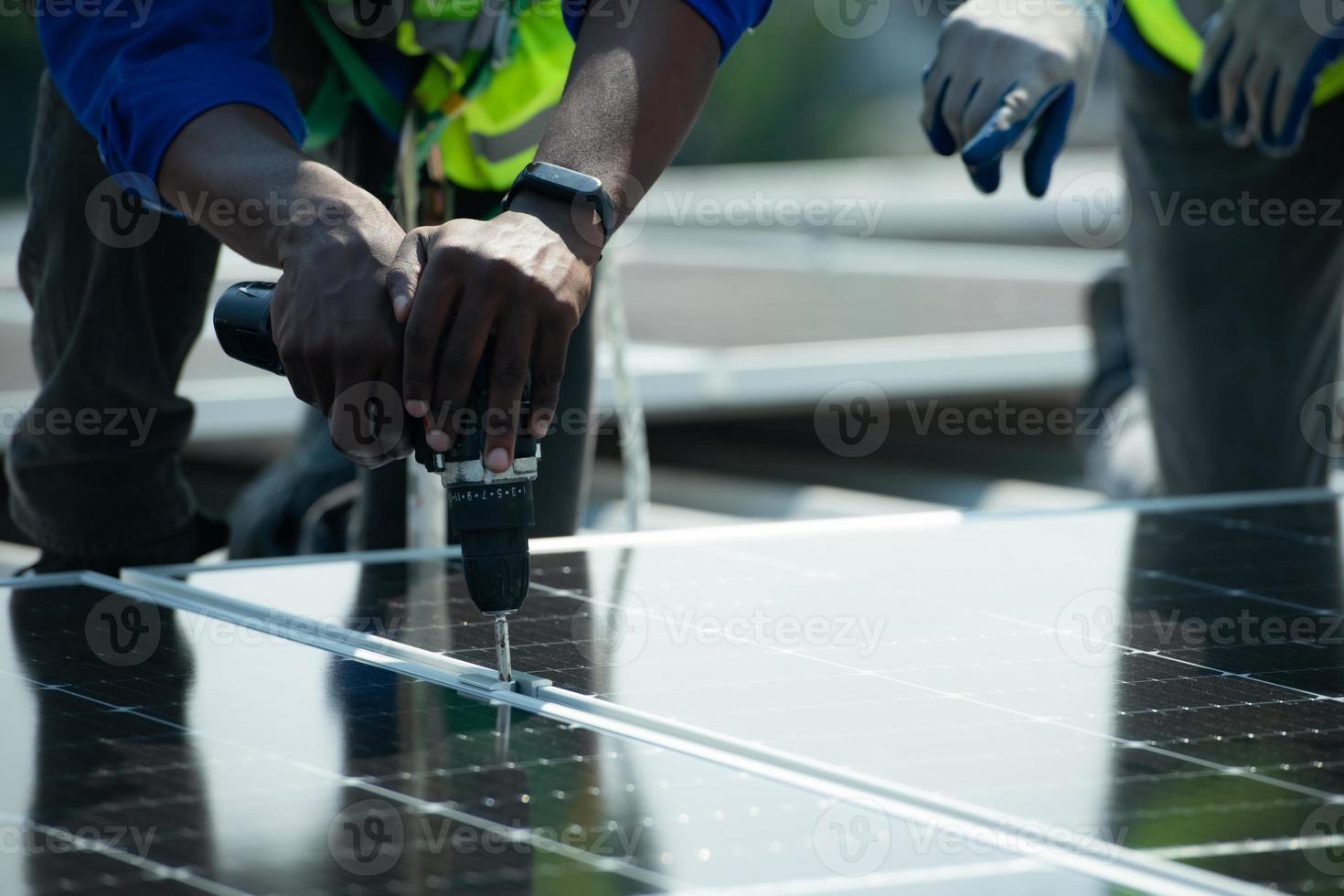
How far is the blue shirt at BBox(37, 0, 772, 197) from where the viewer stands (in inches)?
55.8

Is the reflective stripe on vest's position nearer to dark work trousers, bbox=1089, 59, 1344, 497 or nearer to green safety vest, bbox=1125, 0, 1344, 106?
green safety vest, bbox=1125, 0, 1344, 106

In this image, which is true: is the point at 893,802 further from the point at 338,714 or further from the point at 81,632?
the point at 81,632

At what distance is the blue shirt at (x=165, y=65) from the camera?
1.42m

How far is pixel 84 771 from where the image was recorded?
1.00 m

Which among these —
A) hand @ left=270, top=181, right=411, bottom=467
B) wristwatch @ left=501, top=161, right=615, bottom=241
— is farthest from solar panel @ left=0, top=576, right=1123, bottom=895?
wristwatch @ left=501, top=161, right=615, bottom=241

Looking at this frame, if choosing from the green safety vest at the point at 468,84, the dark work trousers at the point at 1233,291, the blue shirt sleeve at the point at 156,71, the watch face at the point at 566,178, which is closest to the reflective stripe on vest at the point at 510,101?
the green safety vest at the point at 468,84

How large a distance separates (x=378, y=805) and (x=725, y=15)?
78 centimetres

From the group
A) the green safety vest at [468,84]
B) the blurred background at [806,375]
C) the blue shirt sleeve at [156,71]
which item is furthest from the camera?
the blurred background at [806,375]

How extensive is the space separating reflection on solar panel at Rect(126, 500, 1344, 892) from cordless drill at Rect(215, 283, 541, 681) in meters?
0.09

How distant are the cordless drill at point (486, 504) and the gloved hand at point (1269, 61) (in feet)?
4.09

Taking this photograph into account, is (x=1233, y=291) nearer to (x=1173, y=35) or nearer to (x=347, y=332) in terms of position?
(x=1173, y=35)

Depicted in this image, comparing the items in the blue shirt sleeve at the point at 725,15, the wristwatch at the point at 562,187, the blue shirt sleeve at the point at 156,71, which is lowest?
the wristwatch at the point at 562,187

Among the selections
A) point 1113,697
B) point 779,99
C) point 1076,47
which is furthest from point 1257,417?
point 779,99

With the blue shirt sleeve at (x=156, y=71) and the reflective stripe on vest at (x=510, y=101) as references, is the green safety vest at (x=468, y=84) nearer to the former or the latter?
the reflective stripe on vest at (x=510, y=101)
